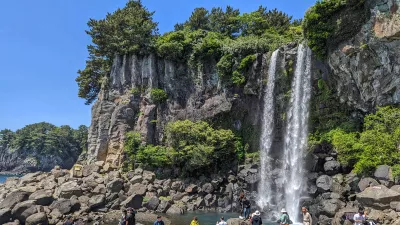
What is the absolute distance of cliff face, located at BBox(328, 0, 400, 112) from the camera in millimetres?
→ 22172

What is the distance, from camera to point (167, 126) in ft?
118

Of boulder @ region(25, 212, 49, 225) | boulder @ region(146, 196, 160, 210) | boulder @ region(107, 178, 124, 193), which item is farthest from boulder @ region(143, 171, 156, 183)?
boulder @ region(25, 212, 49, 225)

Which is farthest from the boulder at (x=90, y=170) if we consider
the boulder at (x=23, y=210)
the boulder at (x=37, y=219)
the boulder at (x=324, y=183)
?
the boulder at (x=324, y=183)

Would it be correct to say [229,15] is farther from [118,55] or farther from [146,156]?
[146,156]

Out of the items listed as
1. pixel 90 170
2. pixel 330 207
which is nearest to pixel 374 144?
pixel 330 207

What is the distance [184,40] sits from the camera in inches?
1566

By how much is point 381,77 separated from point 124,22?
1193 inches

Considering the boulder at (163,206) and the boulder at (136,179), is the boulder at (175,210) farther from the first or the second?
the boulder at (136,179)

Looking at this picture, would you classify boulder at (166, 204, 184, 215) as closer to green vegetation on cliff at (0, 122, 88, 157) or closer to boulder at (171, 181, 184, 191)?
boulder at (171, 181, 184, 191)

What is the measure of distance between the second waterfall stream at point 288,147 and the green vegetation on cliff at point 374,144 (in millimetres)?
3788

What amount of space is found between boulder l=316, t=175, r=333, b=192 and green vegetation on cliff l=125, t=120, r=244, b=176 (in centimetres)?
1057

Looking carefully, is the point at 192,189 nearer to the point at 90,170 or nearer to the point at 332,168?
the point at 90,170

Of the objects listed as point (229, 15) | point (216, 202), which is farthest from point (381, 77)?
point (229, 15)

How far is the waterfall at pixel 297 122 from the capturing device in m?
27.2
